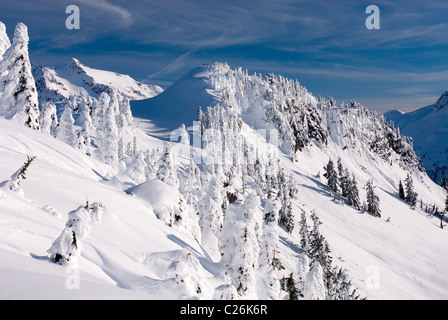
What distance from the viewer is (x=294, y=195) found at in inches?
3730

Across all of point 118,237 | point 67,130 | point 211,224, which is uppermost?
point 67,130

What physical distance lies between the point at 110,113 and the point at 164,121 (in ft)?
377

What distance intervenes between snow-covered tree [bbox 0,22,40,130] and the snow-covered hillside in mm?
4528

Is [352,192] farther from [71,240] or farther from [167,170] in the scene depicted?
[71,240]

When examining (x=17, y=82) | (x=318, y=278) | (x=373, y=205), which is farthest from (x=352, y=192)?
(x=17, y=82)

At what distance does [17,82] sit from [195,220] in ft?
76.8

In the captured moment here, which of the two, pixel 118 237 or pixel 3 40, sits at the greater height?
pixel 3 40

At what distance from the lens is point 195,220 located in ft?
83.3

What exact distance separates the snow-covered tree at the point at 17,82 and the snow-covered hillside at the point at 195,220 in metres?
4.53

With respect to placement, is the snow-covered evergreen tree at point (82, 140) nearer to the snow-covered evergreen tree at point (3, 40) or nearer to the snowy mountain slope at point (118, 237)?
the snow-covered evergreen tree at point (3, 40)

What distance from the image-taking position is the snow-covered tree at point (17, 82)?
29.3 m

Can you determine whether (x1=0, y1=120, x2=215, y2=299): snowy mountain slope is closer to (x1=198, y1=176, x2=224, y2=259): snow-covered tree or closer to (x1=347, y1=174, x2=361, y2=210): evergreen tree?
(x1=198, y1=176, x2=224, y2=259): snow-covered tree

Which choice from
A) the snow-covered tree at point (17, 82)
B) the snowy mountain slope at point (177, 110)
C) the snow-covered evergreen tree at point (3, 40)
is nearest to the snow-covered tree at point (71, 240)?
the snow-covered tree at point (17, 82)

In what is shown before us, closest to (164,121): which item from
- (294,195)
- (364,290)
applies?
(294,195)
